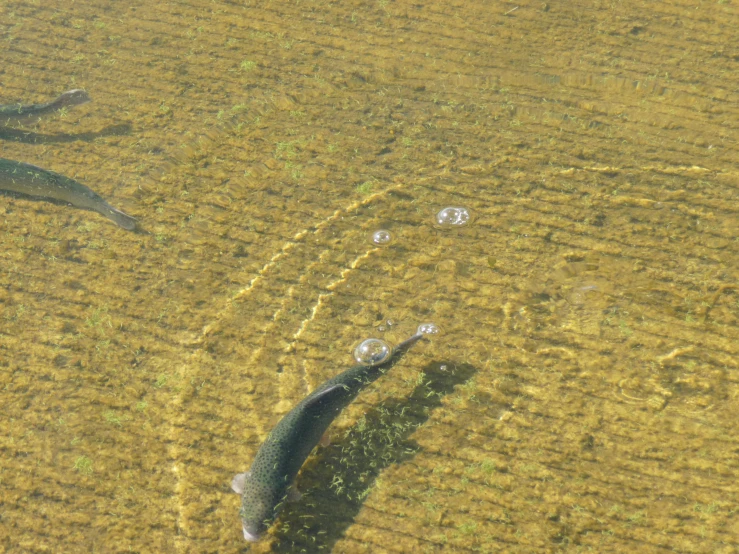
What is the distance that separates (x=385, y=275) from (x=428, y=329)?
0.61m

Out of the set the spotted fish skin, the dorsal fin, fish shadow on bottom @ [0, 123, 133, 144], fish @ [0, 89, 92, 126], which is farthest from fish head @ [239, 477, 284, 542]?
fish @ [0, 89, 92, 126]

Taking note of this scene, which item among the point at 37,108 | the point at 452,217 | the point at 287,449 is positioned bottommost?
the point at 287,449

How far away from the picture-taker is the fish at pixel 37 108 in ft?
18.4

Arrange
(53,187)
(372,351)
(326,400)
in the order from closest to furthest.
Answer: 1. (326,400)
2. (372,351)
3. (53,187)

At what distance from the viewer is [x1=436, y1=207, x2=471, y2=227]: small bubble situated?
4816 mm

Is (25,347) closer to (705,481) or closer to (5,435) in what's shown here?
(5,435)

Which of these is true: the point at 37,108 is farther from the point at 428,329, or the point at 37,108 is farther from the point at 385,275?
the point at 428,329

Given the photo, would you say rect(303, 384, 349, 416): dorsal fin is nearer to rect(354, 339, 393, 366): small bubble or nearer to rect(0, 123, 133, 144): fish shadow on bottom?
rect(354, 339, 393, 366): small bubble

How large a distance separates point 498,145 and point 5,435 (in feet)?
15.4

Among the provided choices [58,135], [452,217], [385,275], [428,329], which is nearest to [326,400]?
[428,329]

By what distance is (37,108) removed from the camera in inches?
223

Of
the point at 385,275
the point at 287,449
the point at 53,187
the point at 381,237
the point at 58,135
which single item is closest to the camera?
the point at 287,449

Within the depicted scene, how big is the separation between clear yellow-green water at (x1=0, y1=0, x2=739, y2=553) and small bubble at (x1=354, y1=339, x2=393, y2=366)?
0.37ft

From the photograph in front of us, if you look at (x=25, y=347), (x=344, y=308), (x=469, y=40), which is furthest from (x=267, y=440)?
(x=469, y=40)
